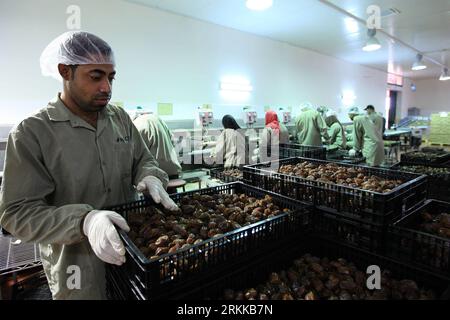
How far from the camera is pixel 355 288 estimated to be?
1.03 metres

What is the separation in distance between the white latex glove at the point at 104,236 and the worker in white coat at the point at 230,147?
8.64 ft

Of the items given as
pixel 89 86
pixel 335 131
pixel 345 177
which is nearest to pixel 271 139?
pixel 345 177

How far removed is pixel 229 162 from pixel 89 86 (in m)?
2.50

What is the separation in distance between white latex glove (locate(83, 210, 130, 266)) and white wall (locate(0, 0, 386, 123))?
3131mm

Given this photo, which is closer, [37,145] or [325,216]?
[37,145]

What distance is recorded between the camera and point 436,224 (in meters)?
1.40

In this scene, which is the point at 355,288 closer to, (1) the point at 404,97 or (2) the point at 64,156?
(2) the point at 64,156

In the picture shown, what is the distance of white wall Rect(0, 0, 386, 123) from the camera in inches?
128

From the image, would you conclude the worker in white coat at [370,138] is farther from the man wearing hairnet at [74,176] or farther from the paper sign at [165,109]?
the man wearing hairnet at [74,176]

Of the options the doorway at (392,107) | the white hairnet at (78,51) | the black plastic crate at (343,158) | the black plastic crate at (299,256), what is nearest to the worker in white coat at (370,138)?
the black plastic crate at (343,158)

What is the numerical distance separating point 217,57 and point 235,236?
15.7 feet

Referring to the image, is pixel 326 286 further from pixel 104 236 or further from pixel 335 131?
pixel 335 131

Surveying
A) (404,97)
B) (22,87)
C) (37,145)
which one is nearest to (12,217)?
(37,145)

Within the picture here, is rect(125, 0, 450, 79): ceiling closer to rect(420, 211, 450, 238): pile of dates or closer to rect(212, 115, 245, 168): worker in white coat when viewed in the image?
rect(212, 115, 245, 168): worker in white coat
